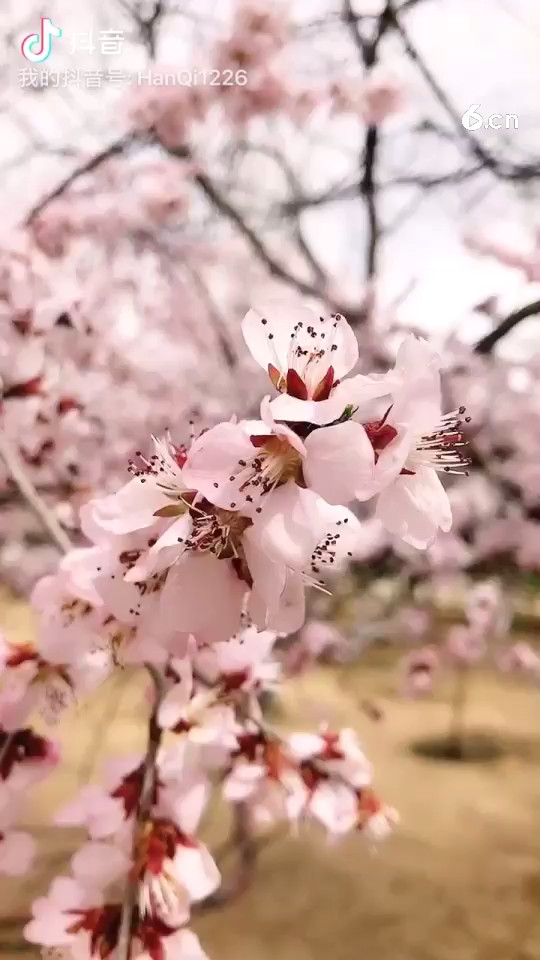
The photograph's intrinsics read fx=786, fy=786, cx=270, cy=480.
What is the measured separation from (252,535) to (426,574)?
0.50 m

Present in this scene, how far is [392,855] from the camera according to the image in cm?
78

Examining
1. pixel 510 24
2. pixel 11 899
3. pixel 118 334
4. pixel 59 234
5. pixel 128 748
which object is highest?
pixel 510 24

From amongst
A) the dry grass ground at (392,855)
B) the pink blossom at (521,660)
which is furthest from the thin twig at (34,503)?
the pink blossom at (521,660)

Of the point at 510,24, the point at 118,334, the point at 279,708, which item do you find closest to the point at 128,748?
the point at 279,708

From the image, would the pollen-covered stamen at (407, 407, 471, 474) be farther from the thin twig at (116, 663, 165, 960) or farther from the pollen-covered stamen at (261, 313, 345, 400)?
the thin twig at (116, 663, 165, 960)

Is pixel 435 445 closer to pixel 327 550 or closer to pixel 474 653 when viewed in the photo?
pixel 327 550

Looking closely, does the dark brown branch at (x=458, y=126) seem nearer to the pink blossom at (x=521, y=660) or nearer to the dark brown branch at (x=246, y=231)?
the dark brown branch at (x=246, y=231)

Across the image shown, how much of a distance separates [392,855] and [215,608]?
52 cm

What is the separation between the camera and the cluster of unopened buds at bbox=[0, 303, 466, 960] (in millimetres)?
368

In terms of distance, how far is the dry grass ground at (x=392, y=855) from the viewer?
746mm

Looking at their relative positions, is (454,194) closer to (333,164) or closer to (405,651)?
(333,164)

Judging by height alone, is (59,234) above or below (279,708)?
above

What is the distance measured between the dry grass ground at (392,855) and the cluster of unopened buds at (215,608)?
6cm

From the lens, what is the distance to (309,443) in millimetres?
361
